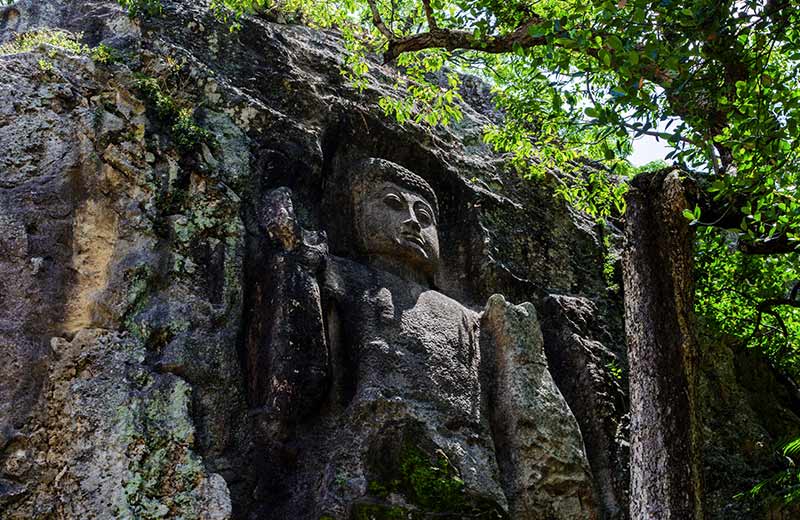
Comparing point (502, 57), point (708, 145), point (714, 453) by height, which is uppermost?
point (502, 57)

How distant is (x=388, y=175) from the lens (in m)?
8.15

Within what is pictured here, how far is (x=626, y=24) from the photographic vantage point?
20.1 feet

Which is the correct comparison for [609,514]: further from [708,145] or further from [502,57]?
[502,57]

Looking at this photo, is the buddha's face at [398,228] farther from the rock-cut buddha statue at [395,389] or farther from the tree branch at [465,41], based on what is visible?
the tree branch at [465,41]

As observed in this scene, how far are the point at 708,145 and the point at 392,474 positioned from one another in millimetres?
3030

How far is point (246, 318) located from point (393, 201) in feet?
6.30

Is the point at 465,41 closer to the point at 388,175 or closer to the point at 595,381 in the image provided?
the point at 388,175

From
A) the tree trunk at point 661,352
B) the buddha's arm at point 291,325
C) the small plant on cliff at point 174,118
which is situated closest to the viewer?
the tree trunk at point 661,352

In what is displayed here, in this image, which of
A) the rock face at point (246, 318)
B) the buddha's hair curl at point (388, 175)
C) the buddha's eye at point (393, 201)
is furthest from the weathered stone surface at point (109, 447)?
the buddha's hair curl at point (388, 175)

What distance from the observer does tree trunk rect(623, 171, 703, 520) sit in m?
5.06

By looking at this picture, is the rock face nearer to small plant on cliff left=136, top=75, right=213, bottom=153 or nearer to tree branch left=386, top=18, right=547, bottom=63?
small plant on cliff left=136, top=75, right=213, bottom=153

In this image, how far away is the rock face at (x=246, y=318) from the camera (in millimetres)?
5832

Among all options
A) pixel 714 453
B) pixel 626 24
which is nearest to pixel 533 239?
pixel 714 453

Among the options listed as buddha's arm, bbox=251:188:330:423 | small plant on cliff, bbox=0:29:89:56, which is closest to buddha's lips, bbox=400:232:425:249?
buddha's arm, bbox=251:188:330:423
